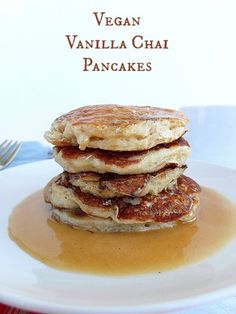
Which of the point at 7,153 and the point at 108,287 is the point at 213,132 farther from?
the point at 108,287

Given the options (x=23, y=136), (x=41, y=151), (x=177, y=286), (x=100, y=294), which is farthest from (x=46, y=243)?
(x=23, y=136)

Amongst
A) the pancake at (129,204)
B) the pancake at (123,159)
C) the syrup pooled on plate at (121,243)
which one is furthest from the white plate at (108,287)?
the pancake at (123,159)

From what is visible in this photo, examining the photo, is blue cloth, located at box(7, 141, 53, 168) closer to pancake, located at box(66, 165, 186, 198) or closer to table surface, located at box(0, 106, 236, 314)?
table surface, located at box(0, 106, 236, 314)

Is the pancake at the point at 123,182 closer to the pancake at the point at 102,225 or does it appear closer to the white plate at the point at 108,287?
the pancake at the point at 102,225

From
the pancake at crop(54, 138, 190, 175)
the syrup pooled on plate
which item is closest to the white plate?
the syrup pooled on plate

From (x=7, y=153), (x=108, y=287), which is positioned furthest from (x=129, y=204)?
(x=7, y=153)
